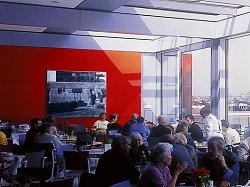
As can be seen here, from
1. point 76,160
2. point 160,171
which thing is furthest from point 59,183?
point 76,160

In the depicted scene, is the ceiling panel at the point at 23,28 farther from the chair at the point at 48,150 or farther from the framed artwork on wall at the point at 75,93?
the chair at the point at 48,150

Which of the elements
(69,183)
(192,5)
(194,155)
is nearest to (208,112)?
(192,5)

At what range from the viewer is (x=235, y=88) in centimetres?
1198

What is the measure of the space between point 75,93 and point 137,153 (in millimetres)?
7801

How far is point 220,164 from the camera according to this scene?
532cm

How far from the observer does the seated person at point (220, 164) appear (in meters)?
5.23

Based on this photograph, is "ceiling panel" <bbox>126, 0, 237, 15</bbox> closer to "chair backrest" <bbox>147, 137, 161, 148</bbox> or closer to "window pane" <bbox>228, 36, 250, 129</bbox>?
"window pane" <bbox>228, 36, 250, 129</bbox>

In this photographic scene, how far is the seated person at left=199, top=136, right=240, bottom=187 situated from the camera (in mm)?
5230

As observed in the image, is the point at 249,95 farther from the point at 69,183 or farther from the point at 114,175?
the point at 69,183

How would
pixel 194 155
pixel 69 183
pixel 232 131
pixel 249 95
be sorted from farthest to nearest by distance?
pixel 249 95 → pixel 232 131 → pixel 194 155 → pixel 69 183

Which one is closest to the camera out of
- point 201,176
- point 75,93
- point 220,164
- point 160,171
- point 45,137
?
point 201,176

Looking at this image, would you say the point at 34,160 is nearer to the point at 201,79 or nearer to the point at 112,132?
the point at 112,132

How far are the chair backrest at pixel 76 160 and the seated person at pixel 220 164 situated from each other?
7.37 feet

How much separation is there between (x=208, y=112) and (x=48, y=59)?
5789 mm
